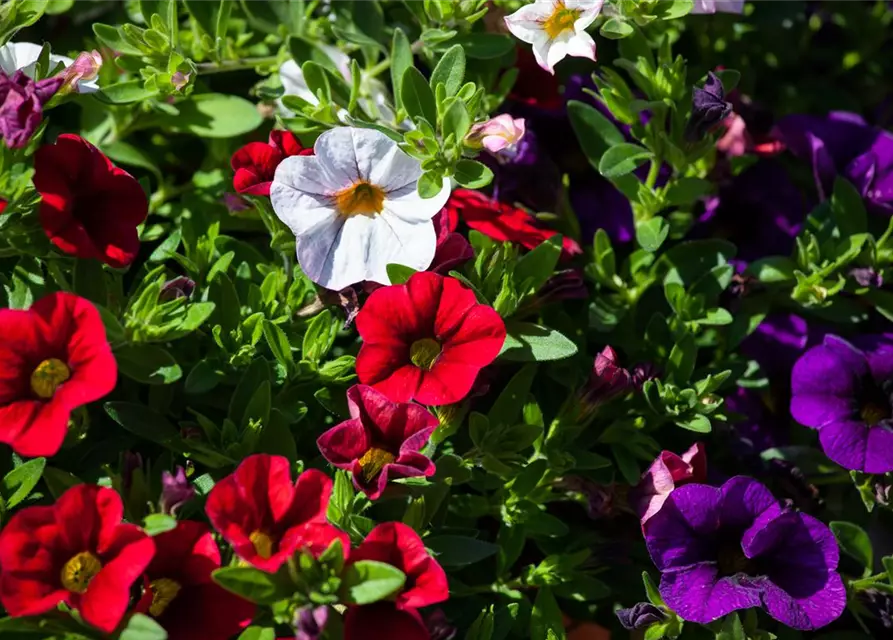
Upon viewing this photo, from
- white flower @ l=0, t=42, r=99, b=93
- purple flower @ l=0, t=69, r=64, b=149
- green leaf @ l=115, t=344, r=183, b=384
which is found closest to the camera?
purple flower @ l=0, t=69, r=64, b=149

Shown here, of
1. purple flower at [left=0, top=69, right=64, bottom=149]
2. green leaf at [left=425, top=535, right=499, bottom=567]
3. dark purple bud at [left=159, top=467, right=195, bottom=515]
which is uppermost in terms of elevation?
purple flower at [left=0, top=69, right=64, bottom=149]

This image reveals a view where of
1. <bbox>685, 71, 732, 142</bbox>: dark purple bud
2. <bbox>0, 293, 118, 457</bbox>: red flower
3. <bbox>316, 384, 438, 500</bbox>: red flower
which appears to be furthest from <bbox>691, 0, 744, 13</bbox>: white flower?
<bbox>0, 293, 118, 457</bbox>: red flower

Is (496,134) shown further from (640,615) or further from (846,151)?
(846,151)

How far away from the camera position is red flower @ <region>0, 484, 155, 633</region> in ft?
3.20

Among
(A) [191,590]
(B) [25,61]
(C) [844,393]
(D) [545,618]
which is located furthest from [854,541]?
(B) [25,61]

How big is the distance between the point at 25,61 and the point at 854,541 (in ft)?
4.43

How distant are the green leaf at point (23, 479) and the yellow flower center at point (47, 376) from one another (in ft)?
0.34

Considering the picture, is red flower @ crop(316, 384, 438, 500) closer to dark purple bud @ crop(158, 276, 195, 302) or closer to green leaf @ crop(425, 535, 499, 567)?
green leaf @ crop(425, 535, 499, 567)

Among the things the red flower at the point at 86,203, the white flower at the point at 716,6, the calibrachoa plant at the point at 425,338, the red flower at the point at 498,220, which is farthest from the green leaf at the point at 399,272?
the white flower at the point at 716,6

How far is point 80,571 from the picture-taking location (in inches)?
41.3

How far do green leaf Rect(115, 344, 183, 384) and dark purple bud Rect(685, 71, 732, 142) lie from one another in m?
0.79

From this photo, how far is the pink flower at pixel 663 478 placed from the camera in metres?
1.28

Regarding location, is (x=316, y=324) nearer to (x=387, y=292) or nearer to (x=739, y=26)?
(x=387, y=292)

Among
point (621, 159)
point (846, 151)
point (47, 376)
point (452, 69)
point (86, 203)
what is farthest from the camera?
point (846, 151)
